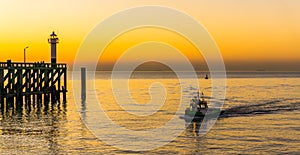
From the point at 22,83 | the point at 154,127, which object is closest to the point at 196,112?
the point at 154,127

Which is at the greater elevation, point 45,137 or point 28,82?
point 28,82

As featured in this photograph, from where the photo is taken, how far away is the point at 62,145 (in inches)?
1352

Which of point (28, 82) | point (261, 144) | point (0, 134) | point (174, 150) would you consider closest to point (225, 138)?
point (261, 144)

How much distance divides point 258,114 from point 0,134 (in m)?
31.5

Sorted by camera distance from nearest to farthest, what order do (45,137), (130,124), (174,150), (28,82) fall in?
(174,150) < (45,137) < (130,124) < (28,82)

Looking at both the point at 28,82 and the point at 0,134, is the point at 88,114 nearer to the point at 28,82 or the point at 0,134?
the point at 28,82

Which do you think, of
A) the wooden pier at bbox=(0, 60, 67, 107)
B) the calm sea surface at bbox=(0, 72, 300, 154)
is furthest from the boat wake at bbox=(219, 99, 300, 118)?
the wooden pier at bbox=(0, 60, 67, 107)

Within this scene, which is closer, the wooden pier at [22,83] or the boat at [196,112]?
the boat at [196,112]

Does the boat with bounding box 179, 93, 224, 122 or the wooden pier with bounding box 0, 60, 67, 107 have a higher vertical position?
the wooden pier with bounding box 0, 60, 67, 107

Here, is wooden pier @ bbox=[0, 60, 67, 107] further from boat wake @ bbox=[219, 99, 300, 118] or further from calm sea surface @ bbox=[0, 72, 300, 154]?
boat wake @ bbox=[219, 99, 300, 118]

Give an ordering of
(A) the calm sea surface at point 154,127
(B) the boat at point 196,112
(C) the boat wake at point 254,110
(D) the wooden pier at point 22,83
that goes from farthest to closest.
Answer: (D) the wooden pier at point 22,83 → (C) the boat wake at point 254,110 → (B) the boat at point 196,112 → (A) the calm sea surface at point 154,127

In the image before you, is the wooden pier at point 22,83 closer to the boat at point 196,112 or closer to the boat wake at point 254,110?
the boat at point 196,112

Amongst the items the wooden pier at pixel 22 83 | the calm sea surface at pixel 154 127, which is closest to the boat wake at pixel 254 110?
the calm sea surface at pixel 154 127

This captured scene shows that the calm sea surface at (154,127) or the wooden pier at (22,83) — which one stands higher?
the wooden pier at (22,83)
